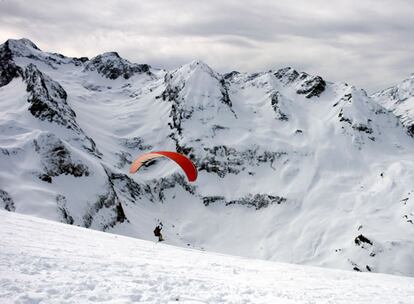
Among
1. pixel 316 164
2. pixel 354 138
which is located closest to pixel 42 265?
pixel 316 164

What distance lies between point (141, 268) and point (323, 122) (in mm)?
163896

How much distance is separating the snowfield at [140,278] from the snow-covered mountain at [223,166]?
56150mm

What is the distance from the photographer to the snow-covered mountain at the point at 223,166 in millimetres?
94500

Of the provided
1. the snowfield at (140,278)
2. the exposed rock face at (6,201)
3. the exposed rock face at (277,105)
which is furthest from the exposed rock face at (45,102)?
the snowfield at (140,278)

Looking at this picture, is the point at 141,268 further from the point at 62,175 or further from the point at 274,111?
the point at 274,111

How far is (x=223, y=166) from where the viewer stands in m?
154

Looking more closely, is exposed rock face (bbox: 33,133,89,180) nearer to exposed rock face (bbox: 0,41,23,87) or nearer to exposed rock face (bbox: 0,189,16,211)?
exposed rock face (bbox: 0,189,16,211)

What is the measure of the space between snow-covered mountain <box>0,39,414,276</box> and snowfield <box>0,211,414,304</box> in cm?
5615

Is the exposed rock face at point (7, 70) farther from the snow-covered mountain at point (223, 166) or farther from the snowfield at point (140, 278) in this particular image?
the snowfield at point (140, 278)

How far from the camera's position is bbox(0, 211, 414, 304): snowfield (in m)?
12.3

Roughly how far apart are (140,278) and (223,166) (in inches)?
5511

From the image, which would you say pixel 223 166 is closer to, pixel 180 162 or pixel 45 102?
pixel 45 102

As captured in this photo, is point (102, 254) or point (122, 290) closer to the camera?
point (122, 290)

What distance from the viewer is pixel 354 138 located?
162m
